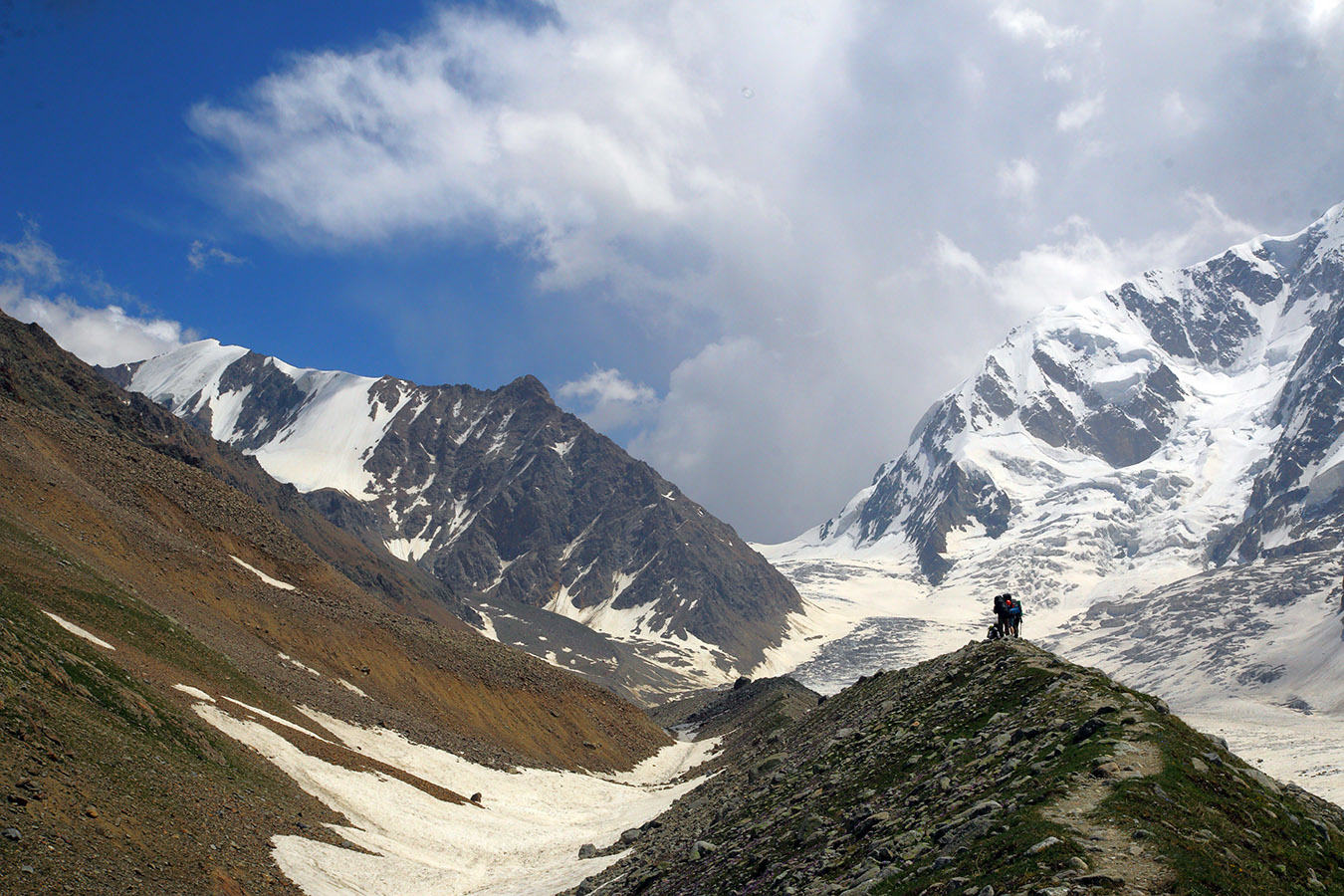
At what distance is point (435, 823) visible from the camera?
171ft

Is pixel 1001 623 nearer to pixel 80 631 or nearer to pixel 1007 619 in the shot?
pixel 1007 619

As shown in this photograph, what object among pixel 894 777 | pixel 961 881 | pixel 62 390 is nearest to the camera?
pixel 961 881

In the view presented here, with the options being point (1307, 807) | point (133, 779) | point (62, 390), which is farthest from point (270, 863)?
point (62, 390)

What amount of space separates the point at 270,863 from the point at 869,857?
2277 cm

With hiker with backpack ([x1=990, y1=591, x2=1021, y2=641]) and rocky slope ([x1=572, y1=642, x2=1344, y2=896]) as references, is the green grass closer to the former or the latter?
rocky slope ([x1=572, y1=642, x2=1344, y2=896])

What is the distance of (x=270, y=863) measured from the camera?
32750mm

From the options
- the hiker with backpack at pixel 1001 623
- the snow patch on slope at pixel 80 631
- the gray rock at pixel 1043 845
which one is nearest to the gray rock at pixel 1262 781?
the gray rock at pixel 1043 845

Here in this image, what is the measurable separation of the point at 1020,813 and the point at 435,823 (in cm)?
4105

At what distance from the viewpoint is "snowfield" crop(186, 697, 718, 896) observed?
38.2 m

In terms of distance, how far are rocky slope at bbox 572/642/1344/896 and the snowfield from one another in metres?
9.52

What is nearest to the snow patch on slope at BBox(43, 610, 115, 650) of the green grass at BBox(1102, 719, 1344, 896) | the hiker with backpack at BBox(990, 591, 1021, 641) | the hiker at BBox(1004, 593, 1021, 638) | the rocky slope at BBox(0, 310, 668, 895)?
the rocky slope at BBox(0, 310, 668, 895)

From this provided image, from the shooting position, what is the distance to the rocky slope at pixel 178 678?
27.7 metres

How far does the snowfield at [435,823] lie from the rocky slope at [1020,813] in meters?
9.52

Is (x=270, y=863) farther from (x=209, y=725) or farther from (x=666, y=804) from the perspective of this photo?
(x=666, y=804)
